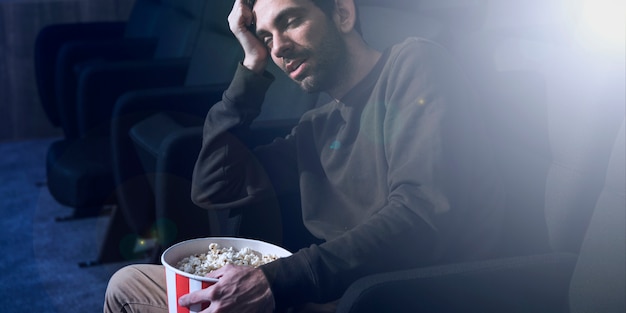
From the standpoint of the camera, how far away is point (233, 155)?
139 cm

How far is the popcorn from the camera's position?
1.12m

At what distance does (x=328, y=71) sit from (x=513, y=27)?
1.30 feet

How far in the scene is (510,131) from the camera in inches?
51.2

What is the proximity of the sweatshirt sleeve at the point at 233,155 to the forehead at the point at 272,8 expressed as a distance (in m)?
0.09

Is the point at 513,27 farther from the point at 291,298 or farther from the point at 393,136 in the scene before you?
the point at 291,298

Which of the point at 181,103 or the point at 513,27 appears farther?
the point at 181,103

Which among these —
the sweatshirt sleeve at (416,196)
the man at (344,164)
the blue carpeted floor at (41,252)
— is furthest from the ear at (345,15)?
the blue carpeted floor at (41,252)

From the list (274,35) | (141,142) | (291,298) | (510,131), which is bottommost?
(141,142)

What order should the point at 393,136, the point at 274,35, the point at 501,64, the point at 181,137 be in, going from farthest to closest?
1. the point at 181,137
2. the point at 501,64
3. the point at 274,35
4. the point at 393,136

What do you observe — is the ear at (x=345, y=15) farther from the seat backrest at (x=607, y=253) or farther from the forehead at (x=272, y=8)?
the seat backrest at (x=607, y=253)

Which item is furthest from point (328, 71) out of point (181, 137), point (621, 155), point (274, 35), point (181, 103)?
point (181, 103)

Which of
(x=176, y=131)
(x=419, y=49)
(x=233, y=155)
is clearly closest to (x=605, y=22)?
(x=419, y=49)

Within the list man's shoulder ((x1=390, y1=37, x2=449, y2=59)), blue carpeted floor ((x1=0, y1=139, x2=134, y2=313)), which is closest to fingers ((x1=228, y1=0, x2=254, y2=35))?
man's shoulder ((x1=390, y1=37, x2=449, y2=59))

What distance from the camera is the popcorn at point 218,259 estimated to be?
112 cm
